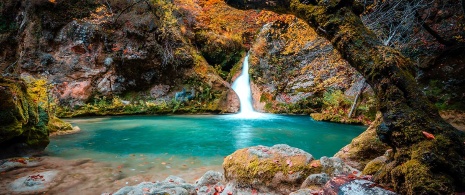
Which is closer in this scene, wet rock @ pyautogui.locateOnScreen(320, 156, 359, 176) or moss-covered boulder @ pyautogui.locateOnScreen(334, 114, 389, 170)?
wet rock @ pyautogui.locateOnScreen(320, 156, 359, 176)

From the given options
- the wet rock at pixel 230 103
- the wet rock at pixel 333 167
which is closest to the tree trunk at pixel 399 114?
the wet rock at pixel 333 167

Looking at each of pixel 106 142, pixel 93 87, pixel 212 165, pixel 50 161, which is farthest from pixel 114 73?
pixel 212 165

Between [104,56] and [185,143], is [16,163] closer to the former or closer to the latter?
[185,143]

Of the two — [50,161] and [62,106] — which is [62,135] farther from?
[62,106]

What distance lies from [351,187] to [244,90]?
15.4 m

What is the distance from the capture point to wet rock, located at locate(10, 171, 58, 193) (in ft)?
11.5

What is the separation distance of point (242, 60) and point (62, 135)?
42.6ft

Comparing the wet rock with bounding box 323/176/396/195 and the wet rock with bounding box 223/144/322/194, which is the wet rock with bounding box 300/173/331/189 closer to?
the wet rock with bounding box 223/144/322/194

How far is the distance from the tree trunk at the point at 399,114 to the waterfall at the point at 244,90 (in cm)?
1343

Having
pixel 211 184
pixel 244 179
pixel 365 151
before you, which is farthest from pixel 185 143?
pixel 365 151

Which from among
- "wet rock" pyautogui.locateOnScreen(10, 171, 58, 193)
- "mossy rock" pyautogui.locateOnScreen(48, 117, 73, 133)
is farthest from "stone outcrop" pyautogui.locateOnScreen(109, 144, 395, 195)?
"mossy rock" pyautogui.locateOnScreen(48, 117, 73, 133)

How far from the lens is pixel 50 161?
16.8 feet

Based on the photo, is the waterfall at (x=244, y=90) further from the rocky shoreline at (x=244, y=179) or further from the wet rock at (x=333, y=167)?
the wet rock at (x=333, y=167)

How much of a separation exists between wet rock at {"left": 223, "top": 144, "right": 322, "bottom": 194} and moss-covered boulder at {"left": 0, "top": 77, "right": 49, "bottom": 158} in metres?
4.35
